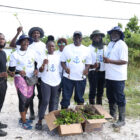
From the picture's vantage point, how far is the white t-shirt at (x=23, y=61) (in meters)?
3.10

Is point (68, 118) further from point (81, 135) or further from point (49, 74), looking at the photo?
point (49, 74)

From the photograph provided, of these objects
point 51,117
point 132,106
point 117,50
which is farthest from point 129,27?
point 51,117

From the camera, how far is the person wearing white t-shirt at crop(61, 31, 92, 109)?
3.39 meters

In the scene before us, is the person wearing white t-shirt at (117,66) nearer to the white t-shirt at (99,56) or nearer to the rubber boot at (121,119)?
the rubber boot at (121,119)

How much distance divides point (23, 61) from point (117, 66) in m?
1.88

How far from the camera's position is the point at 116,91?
11.7 ft

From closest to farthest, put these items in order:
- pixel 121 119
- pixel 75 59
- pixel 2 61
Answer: pixel 2 61
pixel 75 59
pixel 121 119

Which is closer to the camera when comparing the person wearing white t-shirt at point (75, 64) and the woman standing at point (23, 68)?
the woman standing at point (23, 68)

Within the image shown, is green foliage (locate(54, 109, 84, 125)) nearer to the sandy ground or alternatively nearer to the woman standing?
the sandy ground

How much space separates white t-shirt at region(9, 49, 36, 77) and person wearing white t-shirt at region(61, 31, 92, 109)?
2.12ft

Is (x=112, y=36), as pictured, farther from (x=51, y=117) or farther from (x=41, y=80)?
(x=51, y=117)

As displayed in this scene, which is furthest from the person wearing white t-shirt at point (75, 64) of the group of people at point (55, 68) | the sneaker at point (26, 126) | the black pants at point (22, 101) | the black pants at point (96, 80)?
the sneaker at point (26, 126)

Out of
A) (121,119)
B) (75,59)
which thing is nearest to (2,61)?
(75,59)

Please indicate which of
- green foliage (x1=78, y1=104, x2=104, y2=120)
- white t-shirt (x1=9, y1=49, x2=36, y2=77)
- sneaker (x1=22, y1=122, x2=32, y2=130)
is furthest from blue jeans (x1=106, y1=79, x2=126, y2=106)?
sneaker (x1=22, y1=122, x2=32, y2=130)
